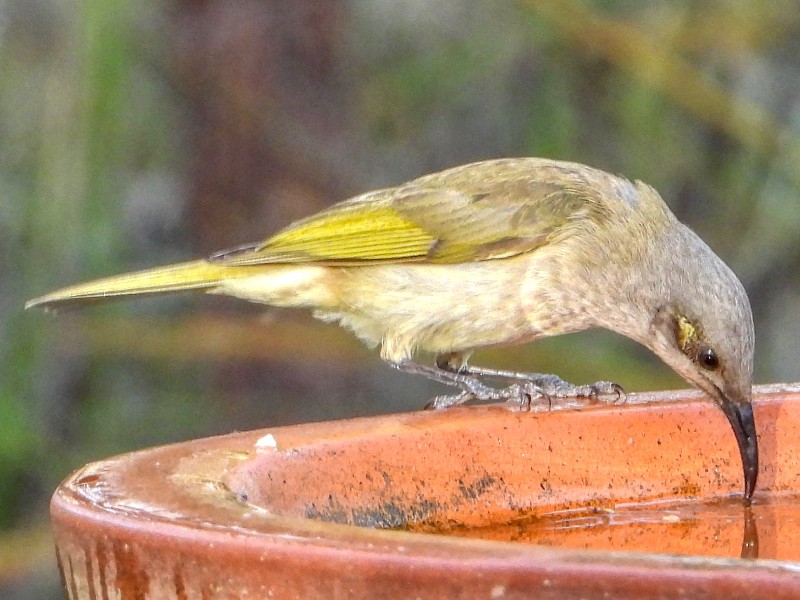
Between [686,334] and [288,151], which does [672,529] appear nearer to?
[686,334]

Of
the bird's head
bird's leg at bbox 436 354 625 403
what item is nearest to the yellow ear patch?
the bird's head

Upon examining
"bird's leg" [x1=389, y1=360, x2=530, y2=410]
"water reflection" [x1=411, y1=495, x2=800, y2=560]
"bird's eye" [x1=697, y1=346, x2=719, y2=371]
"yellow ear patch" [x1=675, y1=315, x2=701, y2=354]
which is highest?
"yellow ear patch" [x1=675, y1=315, x2=701, y2=354]

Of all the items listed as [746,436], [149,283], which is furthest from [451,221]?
[746,436]

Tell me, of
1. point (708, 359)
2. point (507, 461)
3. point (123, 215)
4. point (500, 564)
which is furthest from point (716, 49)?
point (500, 564)

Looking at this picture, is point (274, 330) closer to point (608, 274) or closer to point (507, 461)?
point (608, 274)

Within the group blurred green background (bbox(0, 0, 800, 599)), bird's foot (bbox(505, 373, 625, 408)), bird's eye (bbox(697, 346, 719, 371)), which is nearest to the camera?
bird's foot (bbox(505, 373, 625, 408))

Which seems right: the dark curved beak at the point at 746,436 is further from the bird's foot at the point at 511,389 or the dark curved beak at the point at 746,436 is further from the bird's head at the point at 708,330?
the bird's foot at the point at 511,389

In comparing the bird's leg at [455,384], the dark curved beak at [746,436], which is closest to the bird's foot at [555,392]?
the bird's leg at [455,384]

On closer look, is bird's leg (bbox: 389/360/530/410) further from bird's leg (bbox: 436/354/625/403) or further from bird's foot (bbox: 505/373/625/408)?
bird's foot (bbox: 505/373/625/408)
